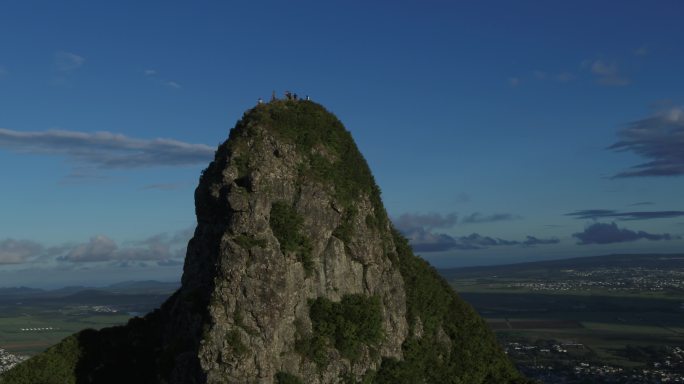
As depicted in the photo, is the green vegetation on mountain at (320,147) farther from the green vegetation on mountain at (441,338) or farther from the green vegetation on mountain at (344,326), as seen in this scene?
the green vegetation on mountain at (441,338)

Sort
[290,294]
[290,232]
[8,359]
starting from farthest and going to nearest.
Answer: [8,359]
[290,232]
[290,294]

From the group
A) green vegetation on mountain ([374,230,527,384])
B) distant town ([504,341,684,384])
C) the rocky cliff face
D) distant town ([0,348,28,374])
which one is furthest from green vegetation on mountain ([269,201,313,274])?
distant town ([0,348,28,374])

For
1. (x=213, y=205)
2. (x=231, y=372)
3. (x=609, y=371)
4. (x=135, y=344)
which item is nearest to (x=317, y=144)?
(x=213, y=205)

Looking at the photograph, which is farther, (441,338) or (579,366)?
(579,366)

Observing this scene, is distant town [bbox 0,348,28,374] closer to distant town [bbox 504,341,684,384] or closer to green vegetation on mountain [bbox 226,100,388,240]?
green vegetation on mountain [bbox 226,100,388,240]

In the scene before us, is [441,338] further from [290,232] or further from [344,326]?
[290,232]

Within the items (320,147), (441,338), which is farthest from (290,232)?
(441,338)

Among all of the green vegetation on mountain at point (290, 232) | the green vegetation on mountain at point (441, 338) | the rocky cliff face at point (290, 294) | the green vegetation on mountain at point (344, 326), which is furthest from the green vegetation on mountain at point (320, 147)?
the green vegetation on mountain at point (441, 338)

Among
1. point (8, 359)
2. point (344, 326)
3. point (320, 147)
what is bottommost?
point (8, 359)
